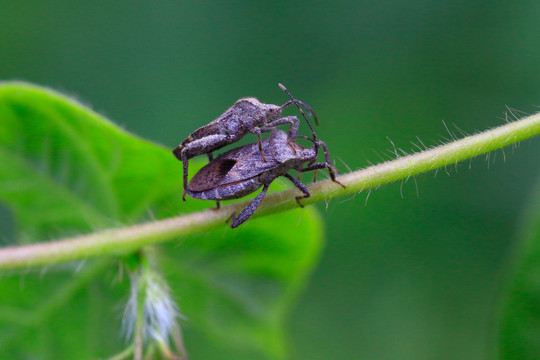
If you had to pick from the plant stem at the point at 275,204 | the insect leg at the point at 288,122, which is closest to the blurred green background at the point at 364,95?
the plant stem at the point at 275,204

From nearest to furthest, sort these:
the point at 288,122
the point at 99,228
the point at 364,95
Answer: the point at 288,122, the point at 99,228, the point at 364,95

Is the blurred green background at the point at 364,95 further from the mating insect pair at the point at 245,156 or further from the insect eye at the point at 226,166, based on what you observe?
the insect eye at the point at 226,166

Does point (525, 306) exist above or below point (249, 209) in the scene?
below

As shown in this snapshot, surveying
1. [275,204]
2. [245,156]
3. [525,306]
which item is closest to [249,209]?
[275,204]

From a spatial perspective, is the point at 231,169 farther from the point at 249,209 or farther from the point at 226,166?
the point at 249,209

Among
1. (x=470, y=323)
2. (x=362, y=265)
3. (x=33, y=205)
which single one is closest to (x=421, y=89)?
(x=362, y=265)

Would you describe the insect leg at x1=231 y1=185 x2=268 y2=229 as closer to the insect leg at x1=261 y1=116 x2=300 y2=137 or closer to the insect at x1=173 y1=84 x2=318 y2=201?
the insect at x1=173 y1=84 x2=318 y2=201

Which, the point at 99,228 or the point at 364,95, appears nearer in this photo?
the point at 99,228
